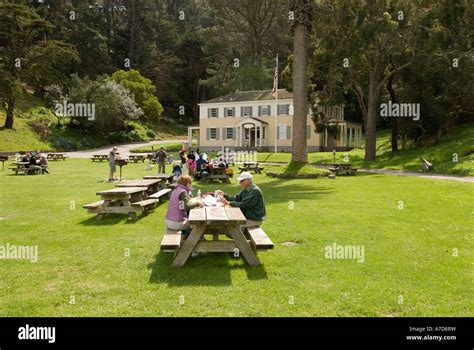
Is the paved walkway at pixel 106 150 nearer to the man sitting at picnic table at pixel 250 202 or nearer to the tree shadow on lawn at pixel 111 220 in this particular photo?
the tree shadow on lawn at pixel 111 220

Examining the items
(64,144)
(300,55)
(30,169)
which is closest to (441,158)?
(300,55)

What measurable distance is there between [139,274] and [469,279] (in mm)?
5144

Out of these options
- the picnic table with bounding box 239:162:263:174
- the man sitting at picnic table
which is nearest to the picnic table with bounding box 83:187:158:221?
the man sitting at picnic table

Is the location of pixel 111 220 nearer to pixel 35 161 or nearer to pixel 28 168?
pixel 28 168

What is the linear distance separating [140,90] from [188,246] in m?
55.9

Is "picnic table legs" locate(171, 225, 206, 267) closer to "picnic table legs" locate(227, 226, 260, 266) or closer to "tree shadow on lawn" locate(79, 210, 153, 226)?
"picnic table legs" locate(227, 226, 260, 266)

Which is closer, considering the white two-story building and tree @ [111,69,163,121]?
the white two-story building

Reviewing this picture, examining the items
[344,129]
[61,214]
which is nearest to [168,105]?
[344,129]

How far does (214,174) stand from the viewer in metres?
21.8

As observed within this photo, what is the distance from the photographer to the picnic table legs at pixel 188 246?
730 cm

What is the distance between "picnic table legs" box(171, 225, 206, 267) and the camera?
→ 7.30 meters

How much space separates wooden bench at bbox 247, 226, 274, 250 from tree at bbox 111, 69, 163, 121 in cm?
5356
